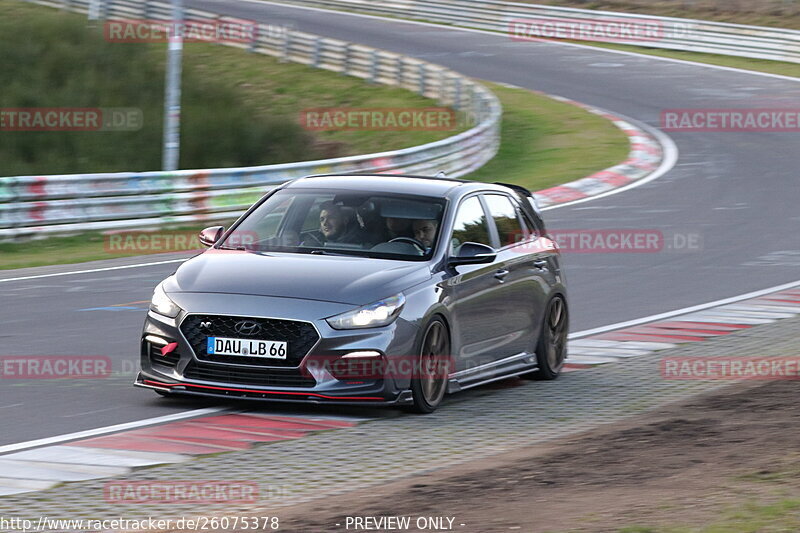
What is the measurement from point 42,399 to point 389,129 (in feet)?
84.2

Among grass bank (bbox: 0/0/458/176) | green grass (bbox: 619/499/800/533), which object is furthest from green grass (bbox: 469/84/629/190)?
green grass (bbox: 619/499/800/533)

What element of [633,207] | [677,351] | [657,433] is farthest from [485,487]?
[633,207]

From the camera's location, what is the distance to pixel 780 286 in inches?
665

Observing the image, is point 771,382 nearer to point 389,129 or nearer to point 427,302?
point 427,302

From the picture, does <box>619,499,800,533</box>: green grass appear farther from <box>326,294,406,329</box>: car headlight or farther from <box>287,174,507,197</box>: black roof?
<box>287,174,507,197</box>: black roof

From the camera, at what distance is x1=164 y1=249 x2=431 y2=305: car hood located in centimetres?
902

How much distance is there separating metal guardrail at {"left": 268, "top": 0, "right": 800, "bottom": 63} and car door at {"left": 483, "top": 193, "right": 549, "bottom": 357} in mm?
36901

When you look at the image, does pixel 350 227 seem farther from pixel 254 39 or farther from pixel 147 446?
pixel 254 39

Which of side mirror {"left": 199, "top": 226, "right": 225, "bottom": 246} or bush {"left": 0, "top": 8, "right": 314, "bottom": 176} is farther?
bush {"left": 0, "top": 8, "right": 314, "bottom": 176}

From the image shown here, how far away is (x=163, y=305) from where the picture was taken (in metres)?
9.22

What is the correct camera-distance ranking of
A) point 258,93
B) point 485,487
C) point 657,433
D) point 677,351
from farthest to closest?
point 258,93 < point 677,351 < point 657,433 < point 485,487

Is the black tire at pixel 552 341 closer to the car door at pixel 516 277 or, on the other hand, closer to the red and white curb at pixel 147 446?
the car door at pixel 516 277

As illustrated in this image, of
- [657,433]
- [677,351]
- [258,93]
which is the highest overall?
[657,433]

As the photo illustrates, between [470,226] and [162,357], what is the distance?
249 centimetres
